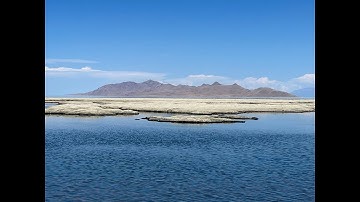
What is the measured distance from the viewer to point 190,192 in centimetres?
2186

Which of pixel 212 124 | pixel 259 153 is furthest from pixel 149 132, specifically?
pixel 259 153

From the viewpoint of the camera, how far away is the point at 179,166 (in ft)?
98.9

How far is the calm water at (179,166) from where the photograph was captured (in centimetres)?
2167

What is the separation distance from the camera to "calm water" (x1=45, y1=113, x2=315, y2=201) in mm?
21672
